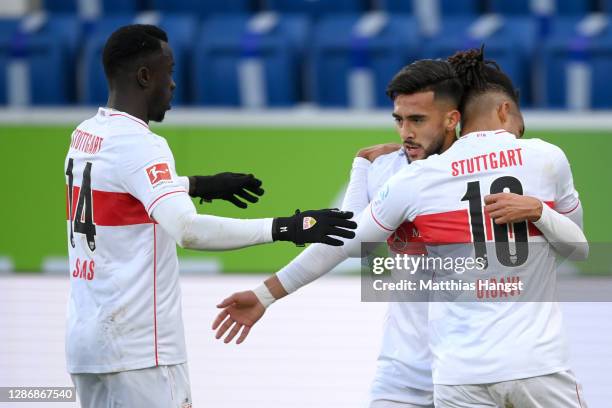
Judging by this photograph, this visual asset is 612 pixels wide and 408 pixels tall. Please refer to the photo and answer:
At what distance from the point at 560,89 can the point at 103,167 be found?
7.49 m

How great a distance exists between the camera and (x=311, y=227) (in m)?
3.46

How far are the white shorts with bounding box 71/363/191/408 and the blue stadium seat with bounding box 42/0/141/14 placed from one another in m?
8.01

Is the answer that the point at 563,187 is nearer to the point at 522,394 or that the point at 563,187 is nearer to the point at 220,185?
the point at 522,394

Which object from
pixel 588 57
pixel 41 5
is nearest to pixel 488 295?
pixel 588 57

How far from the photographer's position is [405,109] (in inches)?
145

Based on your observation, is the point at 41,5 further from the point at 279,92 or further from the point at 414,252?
the point at 414,252

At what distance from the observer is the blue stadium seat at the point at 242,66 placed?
10.1 meters

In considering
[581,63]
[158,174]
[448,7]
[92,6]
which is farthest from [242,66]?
[158,174]

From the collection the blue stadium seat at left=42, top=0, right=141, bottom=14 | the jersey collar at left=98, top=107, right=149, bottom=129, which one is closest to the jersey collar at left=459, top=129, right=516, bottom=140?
the jersey collar at left=98, top=107, right=149, bottom=129

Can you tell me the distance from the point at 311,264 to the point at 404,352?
46cm

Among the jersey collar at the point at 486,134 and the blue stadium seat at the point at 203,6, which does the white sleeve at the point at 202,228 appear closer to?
the jersey collar at the point at 486,134

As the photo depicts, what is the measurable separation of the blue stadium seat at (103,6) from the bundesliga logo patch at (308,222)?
8075 mm

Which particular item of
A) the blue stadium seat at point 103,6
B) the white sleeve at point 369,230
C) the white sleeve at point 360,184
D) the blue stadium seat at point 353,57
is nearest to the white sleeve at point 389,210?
the white sleeve at point 369,230

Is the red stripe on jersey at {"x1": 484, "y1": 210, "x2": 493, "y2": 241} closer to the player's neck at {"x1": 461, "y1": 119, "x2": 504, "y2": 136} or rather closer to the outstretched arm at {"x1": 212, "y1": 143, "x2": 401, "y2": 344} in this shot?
the player's neck at {"x1": 461, "y1": 119, "x2": 504, "y2": 136}
